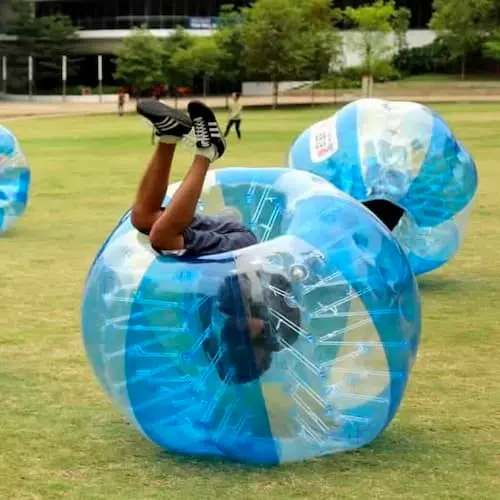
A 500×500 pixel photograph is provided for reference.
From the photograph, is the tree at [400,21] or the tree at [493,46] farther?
the tree at [400,21]

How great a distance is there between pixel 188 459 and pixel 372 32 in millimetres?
51050

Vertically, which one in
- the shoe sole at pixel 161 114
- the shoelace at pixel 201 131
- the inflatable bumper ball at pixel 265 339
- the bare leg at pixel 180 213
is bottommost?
the inflatable bumper ball at pixel 265 339

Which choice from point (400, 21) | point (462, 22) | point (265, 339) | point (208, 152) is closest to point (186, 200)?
point (208, 152)

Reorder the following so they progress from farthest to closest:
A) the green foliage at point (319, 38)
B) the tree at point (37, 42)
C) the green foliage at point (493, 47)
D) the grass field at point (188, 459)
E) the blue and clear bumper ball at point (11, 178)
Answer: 1. the tree at point (37, 42)
2. the green foliage at point (493, 47)
3. the green foliage at point (319, 38)
4. the blue and clear bumper ball at point (11, 178)
5. the grass field at point (188, 459)

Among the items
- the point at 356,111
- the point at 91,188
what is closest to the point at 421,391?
the point at 356,111

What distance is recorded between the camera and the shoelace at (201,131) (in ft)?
15.8

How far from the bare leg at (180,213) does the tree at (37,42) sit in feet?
193

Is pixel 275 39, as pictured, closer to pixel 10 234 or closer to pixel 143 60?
pixel 143 60

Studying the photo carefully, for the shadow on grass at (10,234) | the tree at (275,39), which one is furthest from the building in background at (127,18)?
the shadow on grass at (10,234)

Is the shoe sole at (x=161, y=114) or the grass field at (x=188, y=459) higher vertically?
the shoe sole at (x=161, y=114)

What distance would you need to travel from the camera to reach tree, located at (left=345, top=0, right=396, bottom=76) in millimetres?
54156

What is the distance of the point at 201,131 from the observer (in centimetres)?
482

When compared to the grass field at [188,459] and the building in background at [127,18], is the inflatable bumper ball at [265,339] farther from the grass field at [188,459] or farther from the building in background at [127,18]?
the building in background at [127,18]

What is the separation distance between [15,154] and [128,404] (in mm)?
6992
